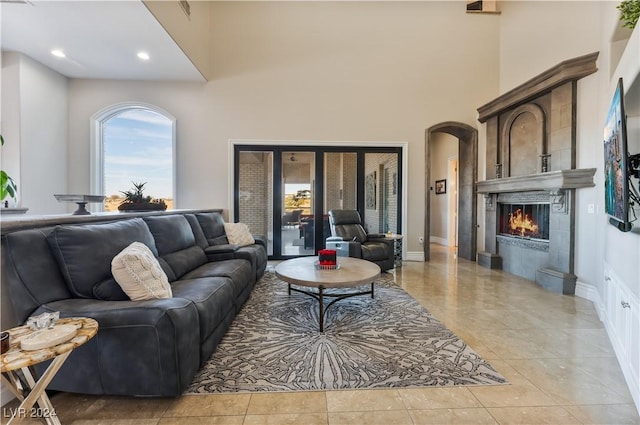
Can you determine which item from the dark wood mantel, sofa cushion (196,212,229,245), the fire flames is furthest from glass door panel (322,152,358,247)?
the fire flames

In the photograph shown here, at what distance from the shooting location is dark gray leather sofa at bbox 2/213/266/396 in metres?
1.56

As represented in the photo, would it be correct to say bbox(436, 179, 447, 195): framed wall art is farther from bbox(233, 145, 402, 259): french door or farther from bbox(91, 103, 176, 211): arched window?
bbox(91, 103, 176, 211): arched window

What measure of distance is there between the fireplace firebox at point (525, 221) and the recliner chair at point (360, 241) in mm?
2132

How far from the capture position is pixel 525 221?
4664 mm

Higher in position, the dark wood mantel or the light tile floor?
the dark wood mantel

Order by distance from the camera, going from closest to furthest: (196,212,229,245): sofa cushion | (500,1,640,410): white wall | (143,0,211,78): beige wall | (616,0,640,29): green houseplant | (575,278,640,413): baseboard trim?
(575,278,640,413): baseboard trim < (500,1,640,410): white wall < (616,0,640,29): green houseplant < (143,0,211,78): beige wall < (196,212,229,245): sofa cushion

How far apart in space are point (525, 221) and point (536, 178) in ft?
2.98

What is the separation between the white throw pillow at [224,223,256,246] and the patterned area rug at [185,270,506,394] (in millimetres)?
1342

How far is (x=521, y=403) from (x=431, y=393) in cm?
52

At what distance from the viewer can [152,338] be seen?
5.12 feet

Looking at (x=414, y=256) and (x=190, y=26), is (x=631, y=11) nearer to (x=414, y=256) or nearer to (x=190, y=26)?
(x=414, y=256)

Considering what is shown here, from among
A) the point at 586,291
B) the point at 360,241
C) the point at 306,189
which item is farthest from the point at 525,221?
A: the point at 306,189

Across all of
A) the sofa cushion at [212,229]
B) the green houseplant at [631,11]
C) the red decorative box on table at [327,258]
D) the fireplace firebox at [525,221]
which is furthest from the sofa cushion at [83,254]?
the fireplace firebox at [525,221]

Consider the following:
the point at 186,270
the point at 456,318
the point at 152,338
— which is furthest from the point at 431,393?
the point at 186,270
